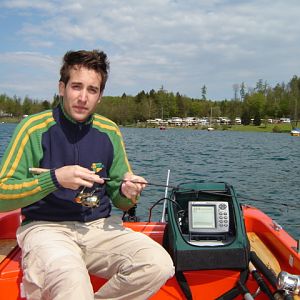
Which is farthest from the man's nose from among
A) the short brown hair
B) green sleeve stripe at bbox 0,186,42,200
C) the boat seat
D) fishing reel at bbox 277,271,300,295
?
fishing reel at bbox 277,271,300,295

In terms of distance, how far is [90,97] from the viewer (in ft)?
10.0

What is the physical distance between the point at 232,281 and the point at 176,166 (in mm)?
17384

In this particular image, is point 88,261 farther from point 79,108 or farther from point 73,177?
point 79,108

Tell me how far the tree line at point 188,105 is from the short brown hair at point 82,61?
90480 millimetres

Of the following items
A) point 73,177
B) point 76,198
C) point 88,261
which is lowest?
point 88,261

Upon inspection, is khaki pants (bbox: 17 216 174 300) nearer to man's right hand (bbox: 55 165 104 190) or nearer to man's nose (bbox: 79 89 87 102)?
man's right hand (bbox: 55 165 104 190)

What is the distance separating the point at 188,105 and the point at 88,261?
407 ft

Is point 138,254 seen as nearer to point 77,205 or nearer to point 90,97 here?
point 77,205

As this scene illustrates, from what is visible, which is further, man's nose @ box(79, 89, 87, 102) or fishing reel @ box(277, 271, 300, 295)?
man's nose @ box(79, 89, 87, 102)

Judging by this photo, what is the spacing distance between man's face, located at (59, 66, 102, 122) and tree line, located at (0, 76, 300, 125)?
90.5 metres

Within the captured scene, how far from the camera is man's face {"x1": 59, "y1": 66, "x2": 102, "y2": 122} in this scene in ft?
9.90

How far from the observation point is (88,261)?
9.49ft

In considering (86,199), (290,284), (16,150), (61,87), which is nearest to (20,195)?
(16,150)

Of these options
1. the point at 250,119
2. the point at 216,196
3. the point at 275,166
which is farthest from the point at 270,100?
the point at 216,196
